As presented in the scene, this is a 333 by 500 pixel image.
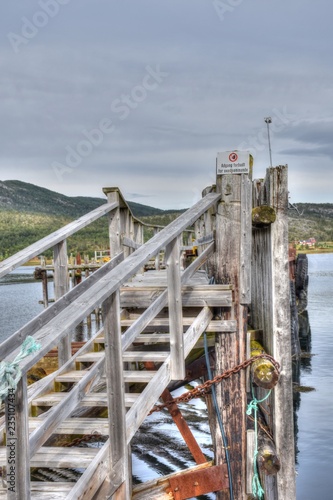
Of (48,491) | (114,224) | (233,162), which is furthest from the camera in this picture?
(114,224)

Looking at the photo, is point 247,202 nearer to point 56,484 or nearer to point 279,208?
point 279,208

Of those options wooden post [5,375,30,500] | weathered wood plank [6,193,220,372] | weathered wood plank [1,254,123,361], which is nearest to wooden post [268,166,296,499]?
weathered wood plank [6,193,220,372]

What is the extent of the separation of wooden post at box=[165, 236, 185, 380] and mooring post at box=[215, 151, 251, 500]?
2.99 ft

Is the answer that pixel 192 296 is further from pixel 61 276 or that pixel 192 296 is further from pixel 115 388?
pixel 115 388

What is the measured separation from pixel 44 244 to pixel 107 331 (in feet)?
4.50

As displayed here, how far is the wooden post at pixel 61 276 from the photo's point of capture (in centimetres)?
527

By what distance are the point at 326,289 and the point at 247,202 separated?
6739 cm

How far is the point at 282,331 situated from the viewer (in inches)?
227

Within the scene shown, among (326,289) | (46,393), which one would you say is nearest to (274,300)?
(46,393)

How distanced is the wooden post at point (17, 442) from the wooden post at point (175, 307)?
2235 millimetres

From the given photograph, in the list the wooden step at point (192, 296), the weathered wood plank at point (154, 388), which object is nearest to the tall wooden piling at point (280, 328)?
the wooden step at point (192, 296)

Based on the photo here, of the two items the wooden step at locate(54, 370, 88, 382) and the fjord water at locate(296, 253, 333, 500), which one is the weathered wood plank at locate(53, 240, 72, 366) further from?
the fjord water at locate(296, 253, 333, 500)

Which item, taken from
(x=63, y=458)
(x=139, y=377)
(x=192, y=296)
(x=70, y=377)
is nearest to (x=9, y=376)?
(x=63, y=458)

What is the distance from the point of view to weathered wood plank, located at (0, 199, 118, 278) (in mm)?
4246
